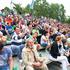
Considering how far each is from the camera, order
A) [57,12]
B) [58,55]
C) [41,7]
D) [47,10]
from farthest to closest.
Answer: [57,12] < [47,10] < [41,7] < [58,55]

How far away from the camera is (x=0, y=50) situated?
18.7 ft

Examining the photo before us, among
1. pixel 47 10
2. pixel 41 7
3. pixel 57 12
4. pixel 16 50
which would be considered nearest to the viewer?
pixel 16 50

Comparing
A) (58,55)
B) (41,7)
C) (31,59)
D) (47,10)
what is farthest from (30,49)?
(47,10)

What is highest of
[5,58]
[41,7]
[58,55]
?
[41,7]

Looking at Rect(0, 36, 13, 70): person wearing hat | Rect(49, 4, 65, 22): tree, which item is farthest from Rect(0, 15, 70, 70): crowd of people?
Rect(49, 4, 65, 22): tree

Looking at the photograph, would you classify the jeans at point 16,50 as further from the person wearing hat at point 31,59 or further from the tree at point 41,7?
the tree at point 41,7

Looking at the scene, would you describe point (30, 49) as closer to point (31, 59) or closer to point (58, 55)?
point (31, 59)

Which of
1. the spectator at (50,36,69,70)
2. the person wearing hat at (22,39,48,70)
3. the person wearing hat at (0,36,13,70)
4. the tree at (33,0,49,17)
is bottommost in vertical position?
the person wearing hat at (0,36,13,70)

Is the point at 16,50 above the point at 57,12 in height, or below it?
below

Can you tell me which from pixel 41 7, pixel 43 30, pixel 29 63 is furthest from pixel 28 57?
pixel 41 7

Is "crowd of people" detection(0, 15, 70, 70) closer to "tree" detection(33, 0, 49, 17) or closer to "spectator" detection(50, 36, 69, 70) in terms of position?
"spectator" detection(50, 36, 69, 70)

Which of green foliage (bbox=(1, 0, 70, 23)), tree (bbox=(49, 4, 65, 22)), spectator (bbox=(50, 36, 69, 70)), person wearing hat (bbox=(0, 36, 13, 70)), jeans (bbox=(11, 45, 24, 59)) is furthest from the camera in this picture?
tree (bbox=(49, 4, 65, 22))

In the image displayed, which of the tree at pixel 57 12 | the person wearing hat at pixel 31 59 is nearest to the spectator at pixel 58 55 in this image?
the person wearing hat at pixel 31 59

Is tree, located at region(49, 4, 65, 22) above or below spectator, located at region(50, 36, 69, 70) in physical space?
above
